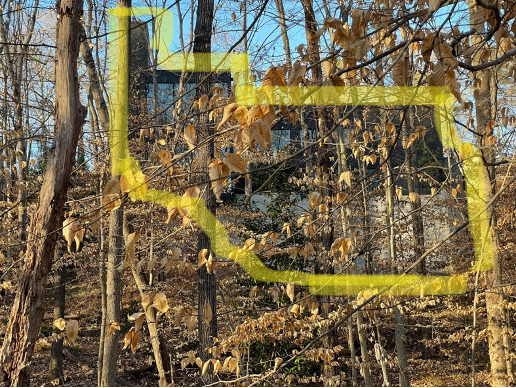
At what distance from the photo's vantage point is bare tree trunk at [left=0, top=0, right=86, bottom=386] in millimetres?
2676

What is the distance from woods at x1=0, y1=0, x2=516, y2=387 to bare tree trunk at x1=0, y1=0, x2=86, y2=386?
11 mm

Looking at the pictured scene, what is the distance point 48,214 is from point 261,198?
921 centimetres

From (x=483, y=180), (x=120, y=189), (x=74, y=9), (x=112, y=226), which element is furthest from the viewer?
(x=112, y=226)

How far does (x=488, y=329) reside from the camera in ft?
19.0

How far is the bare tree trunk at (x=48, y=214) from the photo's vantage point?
268 centimetres

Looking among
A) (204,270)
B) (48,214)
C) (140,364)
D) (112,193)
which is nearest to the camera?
(112,193)

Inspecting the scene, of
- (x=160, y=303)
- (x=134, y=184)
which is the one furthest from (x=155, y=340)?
(x=134, y=184)

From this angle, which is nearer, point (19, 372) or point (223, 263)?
point (19, 372)

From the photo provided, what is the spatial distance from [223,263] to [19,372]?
15.7ft

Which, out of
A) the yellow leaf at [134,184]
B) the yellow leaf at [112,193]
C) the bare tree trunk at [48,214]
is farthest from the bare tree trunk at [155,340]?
the yellow leaf at [134,184]

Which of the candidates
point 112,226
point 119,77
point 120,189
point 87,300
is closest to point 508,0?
point 120,189

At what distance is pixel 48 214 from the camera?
2.83 m

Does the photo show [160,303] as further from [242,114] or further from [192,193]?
[242,114]

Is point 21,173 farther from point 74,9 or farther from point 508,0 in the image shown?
point 508,0
